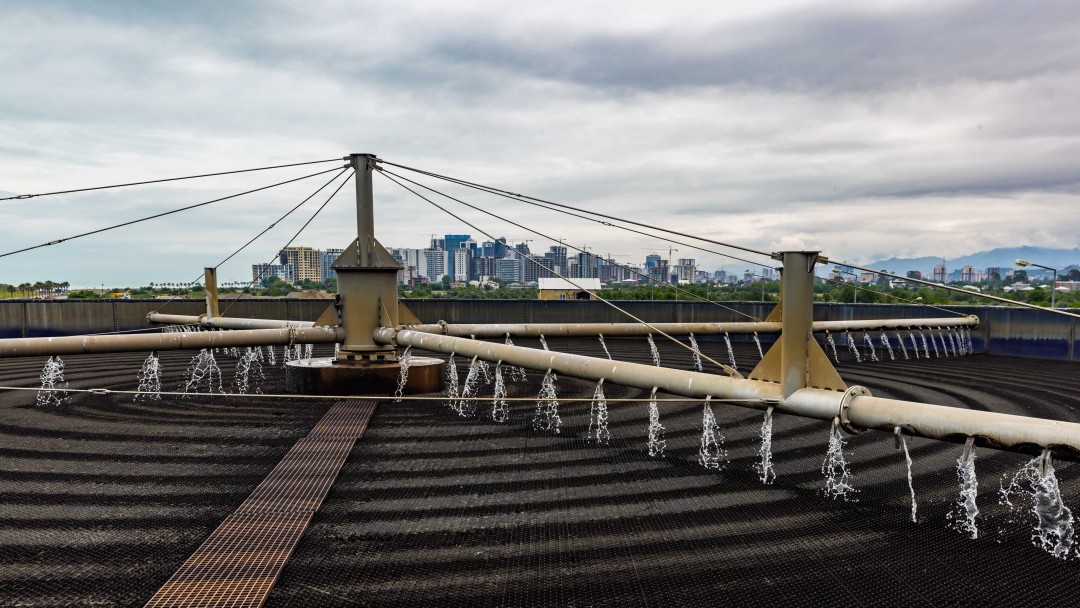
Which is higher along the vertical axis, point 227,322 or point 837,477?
point 227,322

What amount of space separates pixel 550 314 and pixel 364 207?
647 inches

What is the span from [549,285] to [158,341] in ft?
107

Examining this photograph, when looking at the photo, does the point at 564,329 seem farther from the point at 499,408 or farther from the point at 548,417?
the point at 548,417

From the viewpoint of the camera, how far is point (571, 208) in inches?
453

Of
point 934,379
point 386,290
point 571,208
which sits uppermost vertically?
point 571,208

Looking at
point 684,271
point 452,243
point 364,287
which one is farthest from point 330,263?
point 452,243

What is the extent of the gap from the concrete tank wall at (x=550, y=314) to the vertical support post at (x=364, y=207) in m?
10.8

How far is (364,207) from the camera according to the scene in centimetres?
1491

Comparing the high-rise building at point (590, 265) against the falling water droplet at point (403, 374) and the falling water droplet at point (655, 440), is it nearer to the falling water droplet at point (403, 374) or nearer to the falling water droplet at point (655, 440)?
the falling water droplet at point (655, 440)

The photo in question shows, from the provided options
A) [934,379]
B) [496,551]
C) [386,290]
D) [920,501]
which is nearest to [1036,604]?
[920,501]

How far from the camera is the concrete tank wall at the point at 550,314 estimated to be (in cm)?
2381

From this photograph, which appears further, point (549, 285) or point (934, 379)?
point (549, 285)

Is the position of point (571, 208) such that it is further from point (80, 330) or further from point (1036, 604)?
point (80, 330)

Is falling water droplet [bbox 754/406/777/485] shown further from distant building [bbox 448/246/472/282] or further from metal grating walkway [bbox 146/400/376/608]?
distant building [bbox 448/246/472/282]
